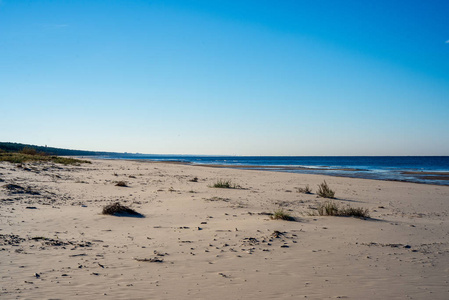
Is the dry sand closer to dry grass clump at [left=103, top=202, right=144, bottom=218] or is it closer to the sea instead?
dry grass clump at [left=103, top=202, right=144, bottom=218]

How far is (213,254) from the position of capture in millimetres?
6371

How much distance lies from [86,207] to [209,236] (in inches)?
222

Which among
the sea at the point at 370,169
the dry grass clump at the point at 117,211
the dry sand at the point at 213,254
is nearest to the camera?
the dry sand at the point at 213,254

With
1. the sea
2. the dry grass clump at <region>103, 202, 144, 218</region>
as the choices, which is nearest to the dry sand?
the dry grass clump at <region>103, 202, 144, 218</region>

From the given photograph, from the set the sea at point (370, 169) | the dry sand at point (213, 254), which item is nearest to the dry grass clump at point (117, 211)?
the dry sand at point (213, 254)

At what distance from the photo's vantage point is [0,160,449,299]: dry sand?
15.4 feet

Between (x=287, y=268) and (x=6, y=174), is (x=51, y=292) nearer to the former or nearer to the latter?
(x=287, y=268)

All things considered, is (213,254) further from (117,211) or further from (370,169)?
(370,169)

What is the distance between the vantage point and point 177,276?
5.20 metres

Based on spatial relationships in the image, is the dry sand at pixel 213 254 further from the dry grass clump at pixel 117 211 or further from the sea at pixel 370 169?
the sea at pixel 370 169

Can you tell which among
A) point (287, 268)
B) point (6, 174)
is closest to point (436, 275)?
point (287, 268)

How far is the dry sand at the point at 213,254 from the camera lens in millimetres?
4699

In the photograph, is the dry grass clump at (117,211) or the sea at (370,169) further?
the sea at (370,169)

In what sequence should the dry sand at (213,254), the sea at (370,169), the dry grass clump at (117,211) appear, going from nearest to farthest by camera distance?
the dry sand at (213,254), the dry grass clump at (117,211), the sea at (370,169)
